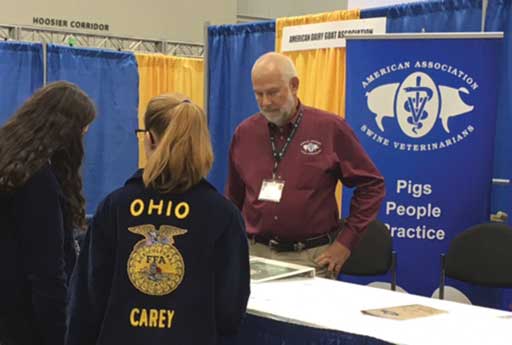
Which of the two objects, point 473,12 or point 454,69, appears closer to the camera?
point 454,69

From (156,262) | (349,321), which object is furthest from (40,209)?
(349,321)

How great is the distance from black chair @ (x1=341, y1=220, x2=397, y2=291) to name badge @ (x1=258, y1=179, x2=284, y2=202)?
1026mm

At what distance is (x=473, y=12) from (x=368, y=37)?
25.2 inches

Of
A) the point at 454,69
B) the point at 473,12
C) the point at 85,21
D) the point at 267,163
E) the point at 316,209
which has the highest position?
the point at 85,21

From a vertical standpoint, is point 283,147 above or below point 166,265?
above

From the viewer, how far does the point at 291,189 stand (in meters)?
2.66

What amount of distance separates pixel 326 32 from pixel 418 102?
112 centimetres

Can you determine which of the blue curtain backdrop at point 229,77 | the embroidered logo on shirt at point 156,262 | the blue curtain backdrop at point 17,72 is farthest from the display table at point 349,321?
the blue curtain backdrop at point 17,72

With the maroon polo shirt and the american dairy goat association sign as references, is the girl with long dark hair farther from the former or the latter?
the american dairy goat association sign

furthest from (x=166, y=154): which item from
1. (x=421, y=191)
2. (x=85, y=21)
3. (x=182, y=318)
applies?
(x=85, y=21)

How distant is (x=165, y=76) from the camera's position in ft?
23.3

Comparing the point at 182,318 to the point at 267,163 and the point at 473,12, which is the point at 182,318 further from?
the point at 473,12

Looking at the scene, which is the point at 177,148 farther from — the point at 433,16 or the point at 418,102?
the point at 433,16

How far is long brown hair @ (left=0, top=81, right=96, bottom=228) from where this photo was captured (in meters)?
1.90
